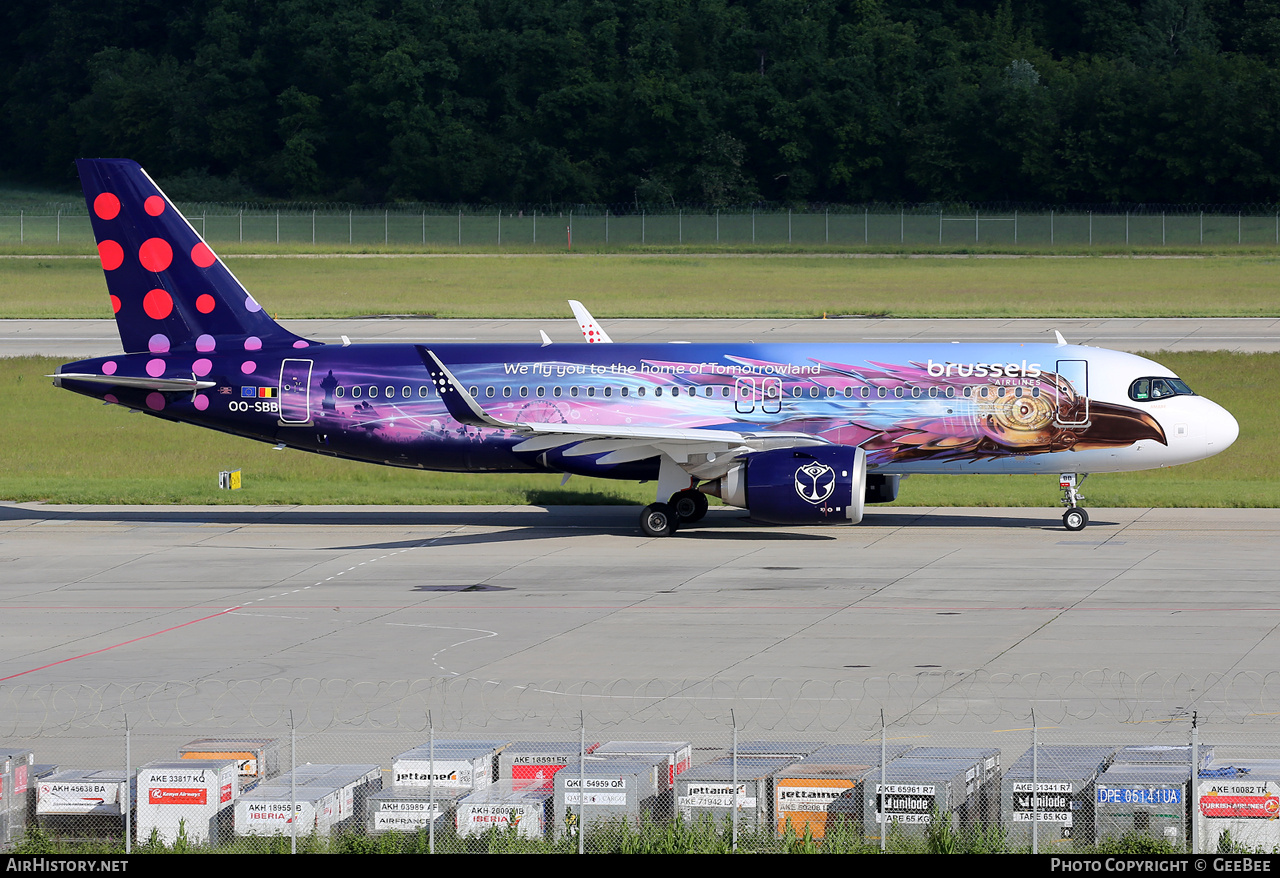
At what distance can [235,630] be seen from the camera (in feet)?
90.4

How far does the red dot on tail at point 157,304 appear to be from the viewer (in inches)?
1524

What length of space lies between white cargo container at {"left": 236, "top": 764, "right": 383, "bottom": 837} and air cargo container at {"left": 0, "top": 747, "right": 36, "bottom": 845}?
7.96 feet

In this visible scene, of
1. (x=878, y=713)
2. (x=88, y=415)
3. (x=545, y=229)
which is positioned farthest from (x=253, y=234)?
(x=878, y=713)

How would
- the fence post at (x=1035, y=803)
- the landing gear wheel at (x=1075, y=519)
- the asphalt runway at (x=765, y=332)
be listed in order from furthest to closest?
the asphalt runway at (x=765, y=332) → the landing gear wheel at (x=1075, y=519) → the fence post at (x=1035, y=803)

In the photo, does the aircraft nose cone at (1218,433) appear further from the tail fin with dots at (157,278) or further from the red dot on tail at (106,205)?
the red dot on tail at (106,205)

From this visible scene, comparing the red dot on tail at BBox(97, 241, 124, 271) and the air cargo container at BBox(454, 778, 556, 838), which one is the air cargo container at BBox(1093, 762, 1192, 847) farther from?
the red dot on tail at BBox(97, 241, 124, 271)

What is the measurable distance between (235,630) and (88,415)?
3274 centimetres

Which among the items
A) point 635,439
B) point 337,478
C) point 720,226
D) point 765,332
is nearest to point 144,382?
point 337,478

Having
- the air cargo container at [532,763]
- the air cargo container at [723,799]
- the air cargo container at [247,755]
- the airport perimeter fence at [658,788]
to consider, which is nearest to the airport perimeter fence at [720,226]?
the airport perimeter fence at [658,788]

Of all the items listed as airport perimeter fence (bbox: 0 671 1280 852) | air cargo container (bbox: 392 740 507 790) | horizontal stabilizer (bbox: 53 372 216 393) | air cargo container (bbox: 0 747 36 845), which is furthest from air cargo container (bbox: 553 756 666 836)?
horizontal stabilizer (bbox: 53 372 216 393)

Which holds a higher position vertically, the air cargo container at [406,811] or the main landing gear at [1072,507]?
the main landing gear at [1072,507]

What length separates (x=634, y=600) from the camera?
29844 mm

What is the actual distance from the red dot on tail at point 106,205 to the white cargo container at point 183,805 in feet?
84.7

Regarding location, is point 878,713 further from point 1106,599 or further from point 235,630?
point 235,630
